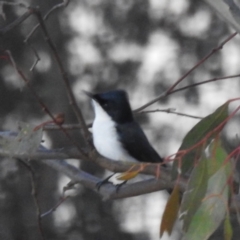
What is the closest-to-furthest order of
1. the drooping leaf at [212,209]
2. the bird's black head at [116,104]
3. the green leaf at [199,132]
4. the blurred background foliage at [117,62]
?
the drooping leaf at [212,209] → the green leaf at [199,132] → the bird's black head at [116,104] → the blurred background foliage at [117,62]

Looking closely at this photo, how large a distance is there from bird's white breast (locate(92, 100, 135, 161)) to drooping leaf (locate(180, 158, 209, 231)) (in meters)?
0.82

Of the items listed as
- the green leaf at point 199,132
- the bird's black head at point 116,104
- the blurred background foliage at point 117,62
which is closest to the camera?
the green leaf at point 199,132

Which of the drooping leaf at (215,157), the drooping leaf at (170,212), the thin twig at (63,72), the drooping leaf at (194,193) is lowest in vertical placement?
the drooping leaf at (170,212)

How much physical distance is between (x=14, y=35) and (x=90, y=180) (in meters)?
2.09

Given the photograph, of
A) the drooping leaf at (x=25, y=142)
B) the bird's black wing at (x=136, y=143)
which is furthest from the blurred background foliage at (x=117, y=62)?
the drooping leaf at (x=25, y=142)

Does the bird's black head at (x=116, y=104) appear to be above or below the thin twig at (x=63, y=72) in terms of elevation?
below

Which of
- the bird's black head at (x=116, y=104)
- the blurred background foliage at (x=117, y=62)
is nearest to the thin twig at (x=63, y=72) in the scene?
the bird's black head at (x=116, y=104)

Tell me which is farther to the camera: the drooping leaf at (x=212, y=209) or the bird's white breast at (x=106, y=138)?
the bird's white breast at (x=106, y=138)

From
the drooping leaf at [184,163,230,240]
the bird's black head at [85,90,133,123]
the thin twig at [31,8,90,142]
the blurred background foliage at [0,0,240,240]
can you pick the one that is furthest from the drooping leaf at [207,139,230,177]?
the blurred background foliage at [0,0,240,240]

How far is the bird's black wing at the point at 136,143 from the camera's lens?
1.78m

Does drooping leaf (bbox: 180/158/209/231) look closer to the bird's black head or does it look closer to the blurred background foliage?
the bird's black head

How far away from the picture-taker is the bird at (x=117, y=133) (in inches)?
69.4

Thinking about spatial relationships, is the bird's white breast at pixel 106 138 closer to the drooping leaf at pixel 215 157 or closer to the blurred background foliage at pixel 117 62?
the drooping leaf at pixel 215 157

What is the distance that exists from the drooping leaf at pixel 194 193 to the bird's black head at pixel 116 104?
81cm
